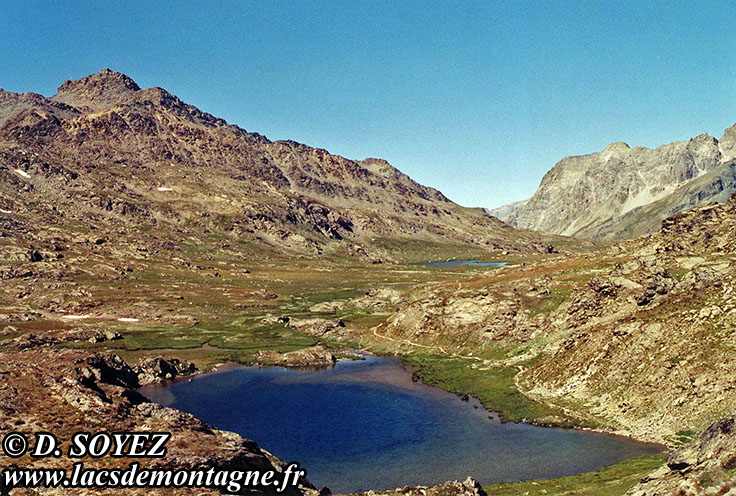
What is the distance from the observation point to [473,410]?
295 ft

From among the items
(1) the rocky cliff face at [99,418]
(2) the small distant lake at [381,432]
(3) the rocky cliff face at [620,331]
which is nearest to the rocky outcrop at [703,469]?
(2) the small distant lake at [381,432]

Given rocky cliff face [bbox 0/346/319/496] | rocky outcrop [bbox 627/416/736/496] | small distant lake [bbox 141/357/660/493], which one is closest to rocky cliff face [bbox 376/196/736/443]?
small distant lake [bbox 141/357/660/493]

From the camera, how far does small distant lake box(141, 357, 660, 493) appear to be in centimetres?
6531

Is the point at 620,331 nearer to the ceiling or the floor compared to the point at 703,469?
nearer to the ceiling

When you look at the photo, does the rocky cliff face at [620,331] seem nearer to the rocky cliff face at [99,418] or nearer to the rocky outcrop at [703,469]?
the rocky outcrop at [703,469]

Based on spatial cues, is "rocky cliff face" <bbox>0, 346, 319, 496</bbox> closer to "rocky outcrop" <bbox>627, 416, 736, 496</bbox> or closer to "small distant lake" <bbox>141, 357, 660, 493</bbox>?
"small distant lake" <bbox>141, 357, 660, 493</bbox>

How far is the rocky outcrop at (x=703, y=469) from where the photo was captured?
33.9 m

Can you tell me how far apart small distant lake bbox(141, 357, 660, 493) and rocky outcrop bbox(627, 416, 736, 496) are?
22.9 m

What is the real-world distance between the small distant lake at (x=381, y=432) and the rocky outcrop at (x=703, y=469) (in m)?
22.9

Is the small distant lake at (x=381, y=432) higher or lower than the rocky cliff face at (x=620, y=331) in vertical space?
lower

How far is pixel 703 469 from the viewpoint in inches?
1442

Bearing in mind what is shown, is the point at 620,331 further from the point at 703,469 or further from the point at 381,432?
the point at 703,469

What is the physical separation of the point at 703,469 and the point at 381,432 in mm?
51471

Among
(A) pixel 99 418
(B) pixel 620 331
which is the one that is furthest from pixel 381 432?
(B) pixel 620 331
